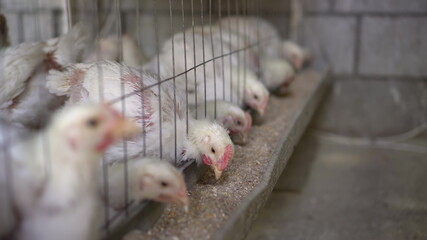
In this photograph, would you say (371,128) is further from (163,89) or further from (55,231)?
(55,231)

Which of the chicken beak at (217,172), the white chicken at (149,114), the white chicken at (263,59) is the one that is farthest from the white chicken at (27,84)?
the white chicken at (263,59)

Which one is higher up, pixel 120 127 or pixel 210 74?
pixel 120 127

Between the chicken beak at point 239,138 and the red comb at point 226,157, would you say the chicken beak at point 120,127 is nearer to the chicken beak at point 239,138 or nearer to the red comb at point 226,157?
the red comb at point 226,157

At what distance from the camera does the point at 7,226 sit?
1.42m

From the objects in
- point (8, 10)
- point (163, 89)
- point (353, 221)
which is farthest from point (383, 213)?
point (8, 10)

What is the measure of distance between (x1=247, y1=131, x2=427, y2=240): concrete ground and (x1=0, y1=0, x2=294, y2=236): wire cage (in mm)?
927

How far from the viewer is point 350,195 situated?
401 centimetres

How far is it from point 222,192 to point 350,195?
6.81 feet

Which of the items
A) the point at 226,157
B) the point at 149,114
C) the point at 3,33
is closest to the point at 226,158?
the point at 226,157

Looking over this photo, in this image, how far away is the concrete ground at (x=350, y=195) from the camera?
3.41 metres

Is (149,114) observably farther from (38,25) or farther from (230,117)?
(38,25)

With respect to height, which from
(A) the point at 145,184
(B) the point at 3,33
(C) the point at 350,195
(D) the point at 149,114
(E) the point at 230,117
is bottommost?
(C) the point at 350,195

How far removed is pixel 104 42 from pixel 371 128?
10.3 feet

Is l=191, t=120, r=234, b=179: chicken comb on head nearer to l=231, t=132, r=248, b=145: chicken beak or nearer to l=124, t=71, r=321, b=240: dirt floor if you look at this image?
l=124, t=71, r=321, b=240: dirt floor
